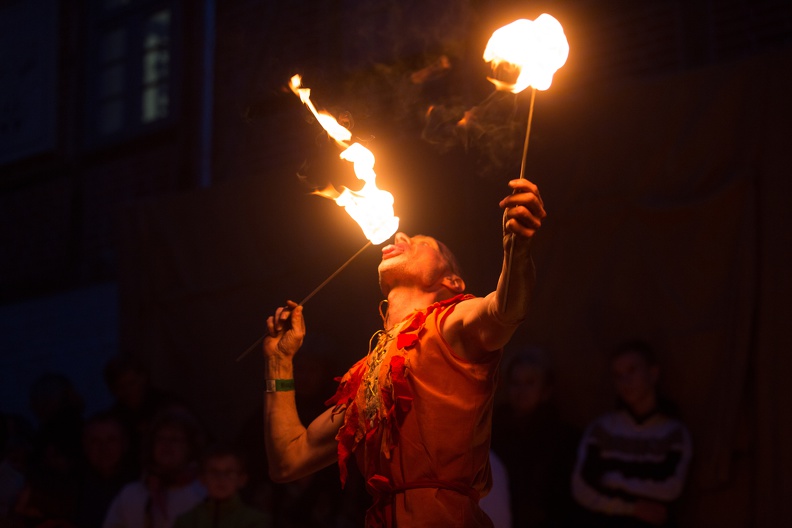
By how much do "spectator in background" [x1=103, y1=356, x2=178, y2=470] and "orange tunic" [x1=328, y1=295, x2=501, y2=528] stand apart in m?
3.24

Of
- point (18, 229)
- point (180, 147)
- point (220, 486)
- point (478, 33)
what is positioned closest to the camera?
point (220, 486)

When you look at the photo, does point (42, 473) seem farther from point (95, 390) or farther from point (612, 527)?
point (612, 527)

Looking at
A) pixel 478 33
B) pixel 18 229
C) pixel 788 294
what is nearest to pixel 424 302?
pixel 788 294

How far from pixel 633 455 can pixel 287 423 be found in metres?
1.76

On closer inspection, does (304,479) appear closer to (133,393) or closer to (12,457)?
(133,393)

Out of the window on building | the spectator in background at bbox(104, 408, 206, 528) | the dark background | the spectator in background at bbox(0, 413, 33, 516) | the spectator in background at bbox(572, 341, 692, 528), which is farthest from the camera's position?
the window on building

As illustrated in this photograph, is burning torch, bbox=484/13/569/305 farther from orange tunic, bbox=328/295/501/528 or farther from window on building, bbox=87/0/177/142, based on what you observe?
window on building, bbox=87/0/177/142

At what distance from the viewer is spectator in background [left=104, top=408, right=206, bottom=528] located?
17.4 feet

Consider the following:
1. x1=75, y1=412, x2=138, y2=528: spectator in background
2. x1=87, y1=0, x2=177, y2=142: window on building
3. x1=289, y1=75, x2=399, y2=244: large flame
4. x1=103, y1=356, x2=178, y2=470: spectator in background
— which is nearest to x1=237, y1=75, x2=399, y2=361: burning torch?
x1=289, y1=75, x2=399, y2=244: large flame

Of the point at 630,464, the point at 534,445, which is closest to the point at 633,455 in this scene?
the point at 630,464

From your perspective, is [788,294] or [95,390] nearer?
[788,294]

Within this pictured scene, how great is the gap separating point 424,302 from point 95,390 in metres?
5.52

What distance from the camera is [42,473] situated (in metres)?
5.76

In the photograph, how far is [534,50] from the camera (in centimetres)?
307
